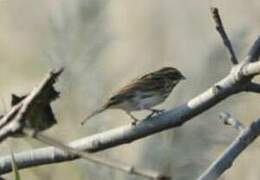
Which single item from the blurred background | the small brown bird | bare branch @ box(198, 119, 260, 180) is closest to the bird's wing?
the small brown bird

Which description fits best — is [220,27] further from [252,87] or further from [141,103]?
[141,103]

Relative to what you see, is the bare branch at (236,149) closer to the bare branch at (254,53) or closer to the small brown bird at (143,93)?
the bare branch at (254,53)

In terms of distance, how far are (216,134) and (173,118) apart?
76.1 inches

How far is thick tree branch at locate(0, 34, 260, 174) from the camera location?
45.8 inches

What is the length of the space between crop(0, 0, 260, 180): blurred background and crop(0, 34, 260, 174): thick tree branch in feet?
3.10

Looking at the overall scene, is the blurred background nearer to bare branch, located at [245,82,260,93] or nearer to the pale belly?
the pale belly

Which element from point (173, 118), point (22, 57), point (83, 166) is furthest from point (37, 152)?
point (22, 57)

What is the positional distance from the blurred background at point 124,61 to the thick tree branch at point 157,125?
0.94m

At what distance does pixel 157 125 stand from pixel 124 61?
9.50 feet

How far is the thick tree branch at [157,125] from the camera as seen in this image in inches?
45.8

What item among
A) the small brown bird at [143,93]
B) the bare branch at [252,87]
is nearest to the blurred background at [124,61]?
the small brown bird at [143,93]

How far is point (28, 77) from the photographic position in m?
3.79

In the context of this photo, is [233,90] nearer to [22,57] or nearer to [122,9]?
[22,57]

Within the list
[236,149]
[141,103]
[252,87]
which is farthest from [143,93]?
[252,87]
